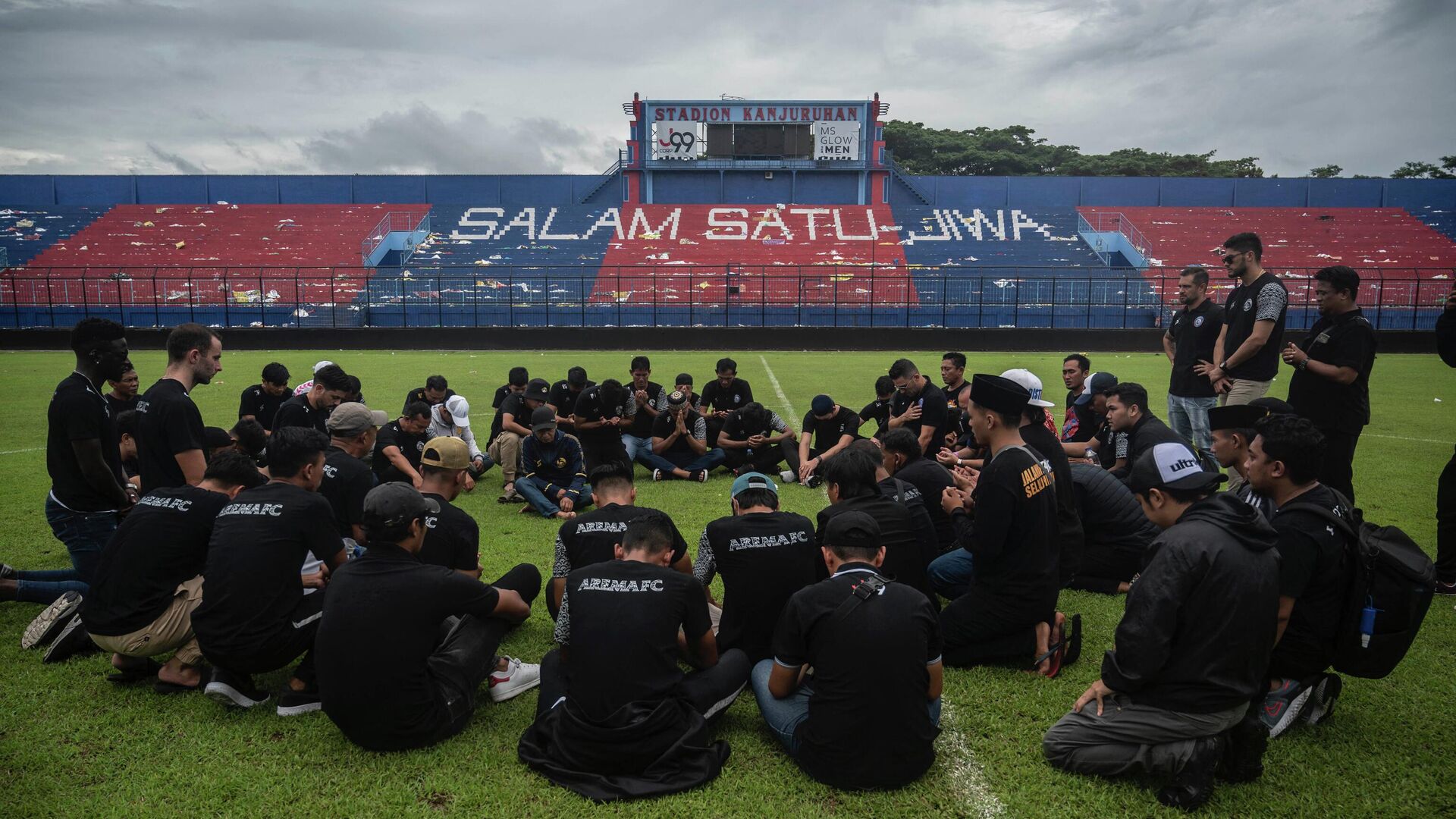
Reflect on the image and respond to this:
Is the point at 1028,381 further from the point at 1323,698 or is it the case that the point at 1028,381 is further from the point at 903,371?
the point at 1323,698

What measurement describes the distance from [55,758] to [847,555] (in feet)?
13.2

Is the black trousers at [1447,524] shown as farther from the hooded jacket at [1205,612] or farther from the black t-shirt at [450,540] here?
the black t-shirt at [450,540]

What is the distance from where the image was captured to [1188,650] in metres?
3.64

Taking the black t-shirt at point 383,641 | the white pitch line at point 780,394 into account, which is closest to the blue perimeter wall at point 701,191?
the white pitch line at point 780,394

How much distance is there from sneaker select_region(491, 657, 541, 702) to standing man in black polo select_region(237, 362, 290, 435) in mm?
5104

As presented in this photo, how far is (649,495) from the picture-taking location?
31.4 ft

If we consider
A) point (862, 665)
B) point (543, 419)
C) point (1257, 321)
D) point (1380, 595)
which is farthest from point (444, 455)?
point (1257, 321)

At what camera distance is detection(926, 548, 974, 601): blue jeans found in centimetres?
580

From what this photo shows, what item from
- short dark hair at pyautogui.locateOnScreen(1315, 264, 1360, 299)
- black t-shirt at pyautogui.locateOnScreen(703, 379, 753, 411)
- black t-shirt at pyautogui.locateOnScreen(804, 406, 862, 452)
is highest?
short dark hair at pyautogui.locateOnScreen(1315, 264, 1360, 299)

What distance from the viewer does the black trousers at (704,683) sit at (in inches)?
163

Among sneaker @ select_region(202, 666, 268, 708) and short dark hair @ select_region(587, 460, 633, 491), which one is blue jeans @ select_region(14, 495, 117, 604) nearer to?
sneaker @ select_region(202, 666, 268, 708)

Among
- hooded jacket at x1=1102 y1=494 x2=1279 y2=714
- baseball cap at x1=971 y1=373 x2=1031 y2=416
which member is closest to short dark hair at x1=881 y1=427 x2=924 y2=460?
baseball cap at x1=971 y1=373 x2=1031 y2=416

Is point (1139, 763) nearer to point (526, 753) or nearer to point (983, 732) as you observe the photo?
point (983, 732)

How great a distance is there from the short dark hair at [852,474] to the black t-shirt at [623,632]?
4.60 feet
